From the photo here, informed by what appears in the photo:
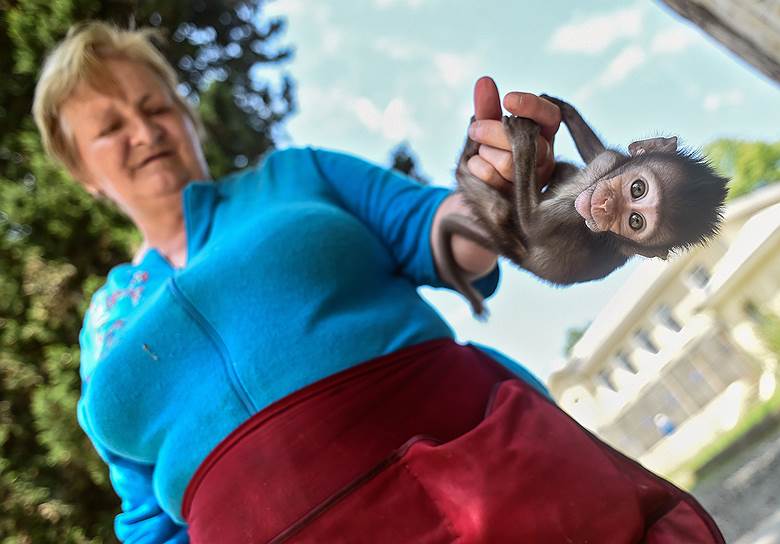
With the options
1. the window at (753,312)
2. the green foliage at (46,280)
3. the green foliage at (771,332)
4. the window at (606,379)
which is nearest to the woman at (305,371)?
the green foliage at (46,280)

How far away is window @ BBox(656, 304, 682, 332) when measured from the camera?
565 cm

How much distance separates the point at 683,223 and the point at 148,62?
1.21m

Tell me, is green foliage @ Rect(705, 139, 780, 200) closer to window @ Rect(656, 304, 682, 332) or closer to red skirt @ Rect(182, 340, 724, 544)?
red skirt @ Rect(182, 340, 724, 544)

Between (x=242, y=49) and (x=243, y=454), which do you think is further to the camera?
(x=242, y=49)

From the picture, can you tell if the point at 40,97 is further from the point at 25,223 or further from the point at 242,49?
the point at 242,49

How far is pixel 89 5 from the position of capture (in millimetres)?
2248

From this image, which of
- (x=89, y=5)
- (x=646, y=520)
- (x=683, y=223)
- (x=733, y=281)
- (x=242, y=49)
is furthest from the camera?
(x=733, y=281)

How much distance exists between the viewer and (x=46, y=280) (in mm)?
2436

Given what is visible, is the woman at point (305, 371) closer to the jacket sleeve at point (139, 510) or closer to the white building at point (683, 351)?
the jacket sleeve at point (139, 510)

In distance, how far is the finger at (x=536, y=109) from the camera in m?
0.61

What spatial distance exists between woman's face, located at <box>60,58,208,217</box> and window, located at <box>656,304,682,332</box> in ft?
16.3

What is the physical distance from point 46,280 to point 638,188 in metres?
2.40

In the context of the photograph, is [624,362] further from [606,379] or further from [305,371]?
[305,371]

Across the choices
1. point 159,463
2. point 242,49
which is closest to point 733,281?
point 242,49
